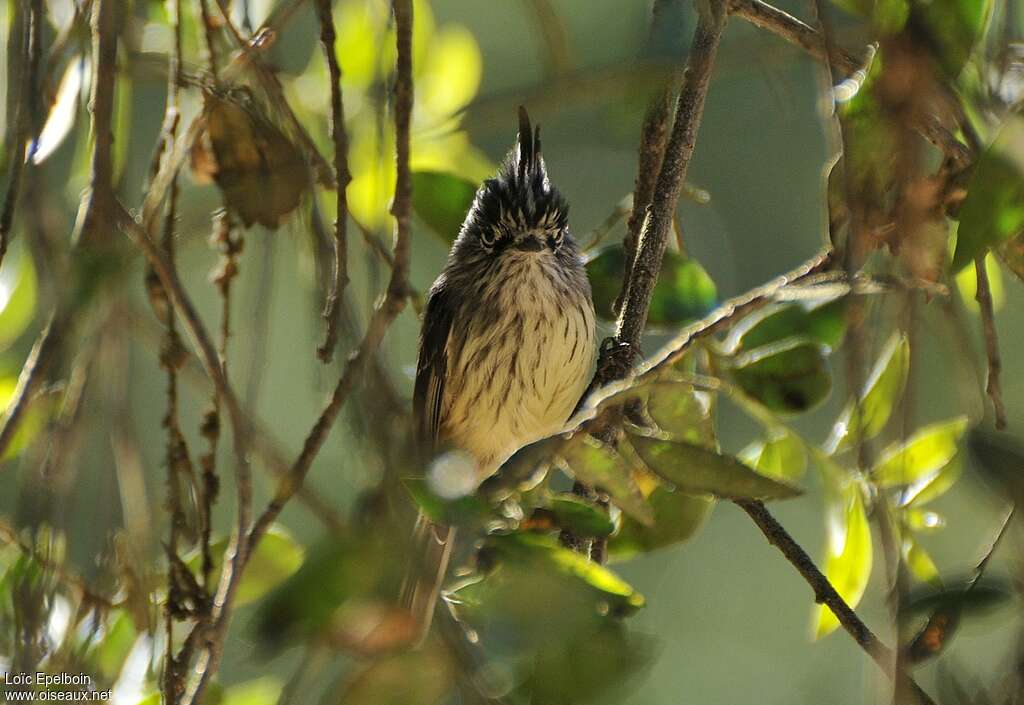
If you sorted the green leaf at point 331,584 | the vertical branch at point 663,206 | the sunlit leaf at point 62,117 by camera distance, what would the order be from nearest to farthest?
1. the green leaf at point 331,584
2. the sunlit leaf at point 62,117
3. the vertical branch at point 663,206

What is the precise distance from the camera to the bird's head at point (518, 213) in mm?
4023

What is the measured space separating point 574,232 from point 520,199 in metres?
3.30

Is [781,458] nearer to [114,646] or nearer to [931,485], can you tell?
[931,485]

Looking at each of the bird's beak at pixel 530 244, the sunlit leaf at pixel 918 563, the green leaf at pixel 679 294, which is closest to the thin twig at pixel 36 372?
the green leaf at pixel 679 294

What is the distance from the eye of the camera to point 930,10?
58.5 inches

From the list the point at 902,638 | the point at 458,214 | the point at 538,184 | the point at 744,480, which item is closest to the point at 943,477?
the point at 744,480

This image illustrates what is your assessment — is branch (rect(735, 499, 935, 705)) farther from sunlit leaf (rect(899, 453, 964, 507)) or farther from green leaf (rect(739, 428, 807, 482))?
sunlit leaf (rect(899, 453, 964, 507))

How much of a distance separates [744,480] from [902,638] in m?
0.30

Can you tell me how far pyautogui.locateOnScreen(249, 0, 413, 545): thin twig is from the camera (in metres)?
1.59

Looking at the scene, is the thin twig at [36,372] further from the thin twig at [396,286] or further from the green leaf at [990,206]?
the green leaf at [990,206]

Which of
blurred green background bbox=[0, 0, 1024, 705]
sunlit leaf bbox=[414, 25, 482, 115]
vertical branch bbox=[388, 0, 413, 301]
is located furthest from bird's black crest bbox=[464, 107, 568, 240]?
vertical branch bbox=[388, 0, 413, 301]

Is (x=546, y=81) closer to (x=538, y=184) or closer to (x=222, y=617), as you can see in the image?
(x=222, y=617)

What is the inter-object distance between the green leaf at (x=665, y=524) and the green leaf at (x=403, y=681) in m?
1.04

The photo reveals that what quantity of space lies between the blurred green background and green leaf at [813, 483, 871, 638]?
0.05 m
